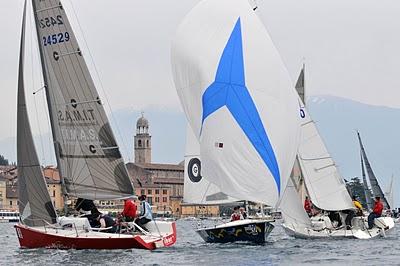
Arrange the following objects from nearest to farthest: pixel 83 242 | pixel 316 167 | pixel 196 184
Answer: pixel 83 242 → pixel 196 184 → pixel 316 167

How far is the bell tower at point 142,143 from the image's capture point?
637ft

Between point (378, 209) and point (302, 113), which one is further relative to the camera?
point (302, 113)

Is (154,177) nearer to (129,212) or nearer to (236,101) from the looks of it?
(129,212)

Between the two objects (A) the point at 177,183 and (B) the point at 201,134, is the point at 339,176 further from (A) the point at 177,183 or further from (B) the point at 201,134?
(A) the point at 177,183

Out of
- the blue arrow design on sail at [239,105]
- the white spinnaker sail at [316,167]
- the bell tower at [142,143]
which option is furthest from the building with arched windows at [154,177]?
the blue arrow design on sail at [239,105]

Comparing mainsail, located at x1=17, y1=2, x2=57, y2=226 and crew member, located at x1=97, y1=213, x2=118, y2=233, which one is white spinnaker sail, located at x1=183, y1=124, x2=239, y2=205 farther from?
mainsail, located at x1=17, y1=2, x2=57, y2=226

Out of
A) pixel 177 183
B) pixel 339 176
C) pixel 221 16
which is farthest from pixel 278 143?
pixel 177 183

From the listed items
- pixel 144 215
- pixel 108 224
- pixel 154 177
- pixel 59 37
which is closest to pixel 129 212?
pixel 144 215

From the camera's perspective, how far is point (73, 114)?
27.6 m

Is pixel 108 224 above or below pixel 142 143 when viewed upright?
below

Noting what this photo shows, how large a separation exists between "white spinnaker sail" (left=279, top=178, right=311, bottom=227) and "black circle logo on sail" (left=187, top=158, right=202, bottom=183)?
2500 mm

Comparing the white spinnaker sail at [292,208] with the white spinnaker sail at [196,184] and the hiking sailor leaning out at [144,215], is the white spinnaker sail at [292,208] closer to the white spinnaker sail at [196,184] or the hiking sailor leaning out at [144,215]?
the white spinnaker sail at [196,184]

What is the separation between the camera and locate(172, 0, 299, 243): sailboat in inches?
1009

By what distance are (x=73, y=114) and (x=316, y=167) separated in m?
10.9
